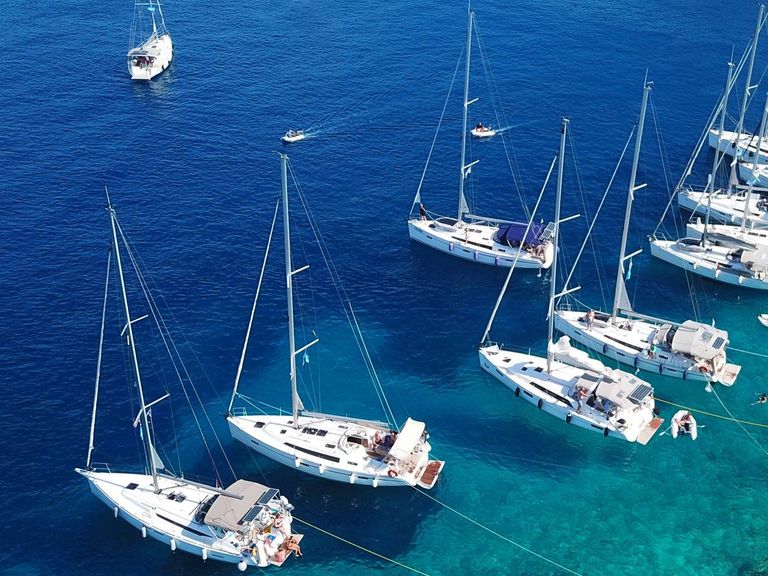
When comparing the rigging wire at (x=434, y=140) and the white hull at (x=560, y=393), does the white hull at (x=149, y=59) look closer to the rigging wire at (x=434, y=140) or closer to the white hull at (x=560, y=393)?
the rigging wire at (x=434, y=140)

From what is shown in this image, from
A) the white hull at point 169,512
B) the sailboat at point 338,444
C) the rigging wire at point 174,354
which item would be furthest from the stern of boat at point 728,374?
the rigging wire at point 174,354

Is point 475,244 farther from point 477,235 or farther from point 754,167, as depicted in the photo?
point 754,167

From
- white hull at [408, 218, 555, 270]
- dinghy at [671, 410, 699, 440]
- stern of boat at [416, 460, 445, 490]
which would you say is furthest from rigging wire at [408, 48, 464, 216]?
dinghy at [671, 410, 699, 440]

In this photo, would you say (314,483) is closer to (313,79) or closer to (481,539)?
(481,539)

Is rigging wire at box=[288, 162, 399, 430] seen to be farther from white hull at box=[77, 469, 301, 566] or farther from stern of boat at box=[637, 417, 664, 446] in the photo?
stern of boat at box=[637, 417, 664, 446]

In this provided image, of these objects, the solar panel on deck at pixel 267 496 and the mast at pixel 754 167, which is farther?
the mast at pixel 754 167
